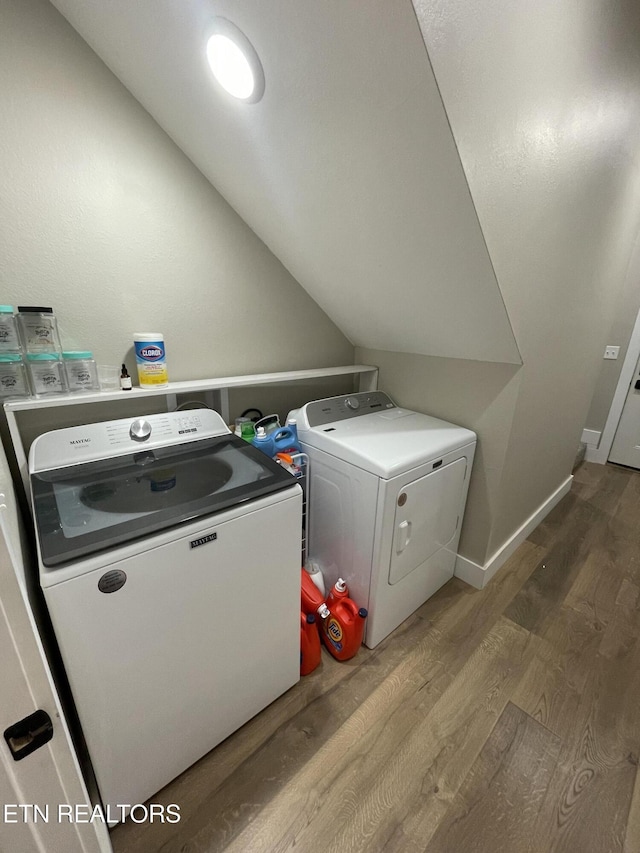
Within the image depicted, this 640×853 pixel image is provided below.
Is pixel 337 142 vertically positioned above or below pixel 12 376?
above

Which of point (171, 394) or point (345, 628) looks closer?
point (345, 628)

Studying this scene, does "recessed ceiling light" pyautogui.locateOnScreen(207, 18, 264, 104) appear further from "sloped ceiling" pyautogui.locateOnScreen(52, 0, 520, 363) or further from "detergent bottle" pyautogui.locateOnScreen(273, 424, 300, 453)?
"detergent bottle" pyautogui.locateOnScreen(273, 424, 300, 453)

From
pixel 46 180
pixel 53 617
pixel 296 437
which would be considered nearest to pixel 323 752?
pixel 53 617

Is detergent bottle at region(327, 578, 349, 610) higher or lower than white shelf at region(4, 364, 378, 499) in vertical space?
lower

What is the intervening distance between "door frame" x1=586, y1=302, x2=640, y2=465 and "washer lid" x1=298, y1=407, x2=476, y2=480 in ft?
7.82

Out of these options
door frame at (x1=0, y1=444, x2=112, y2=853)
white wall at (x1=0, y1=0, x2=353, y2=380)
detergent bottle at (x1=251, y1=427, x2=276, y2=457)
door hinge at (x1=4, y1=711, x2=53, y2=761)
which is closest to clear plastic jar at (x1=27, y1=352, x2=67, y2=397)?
white wall at (x1=0, y1=0, x2=353, y2=380)

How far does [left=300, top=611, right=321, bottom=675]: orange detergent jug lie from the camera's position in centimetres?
143

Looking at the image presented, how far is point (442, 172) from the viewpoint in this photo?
94cm

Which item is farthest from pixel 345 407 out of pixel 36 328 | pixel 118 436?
pixel 36 328

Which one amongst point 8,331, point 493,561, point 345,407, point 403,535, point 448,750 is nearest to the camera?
point 8,331

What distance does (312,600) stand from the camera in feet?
4.98

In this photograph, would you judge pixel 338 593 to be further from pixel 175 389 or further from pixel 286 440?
pixel 175 389

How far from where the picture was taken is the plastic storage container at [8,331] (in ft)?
3.67

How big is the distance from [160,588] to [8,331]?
36.6 inches
